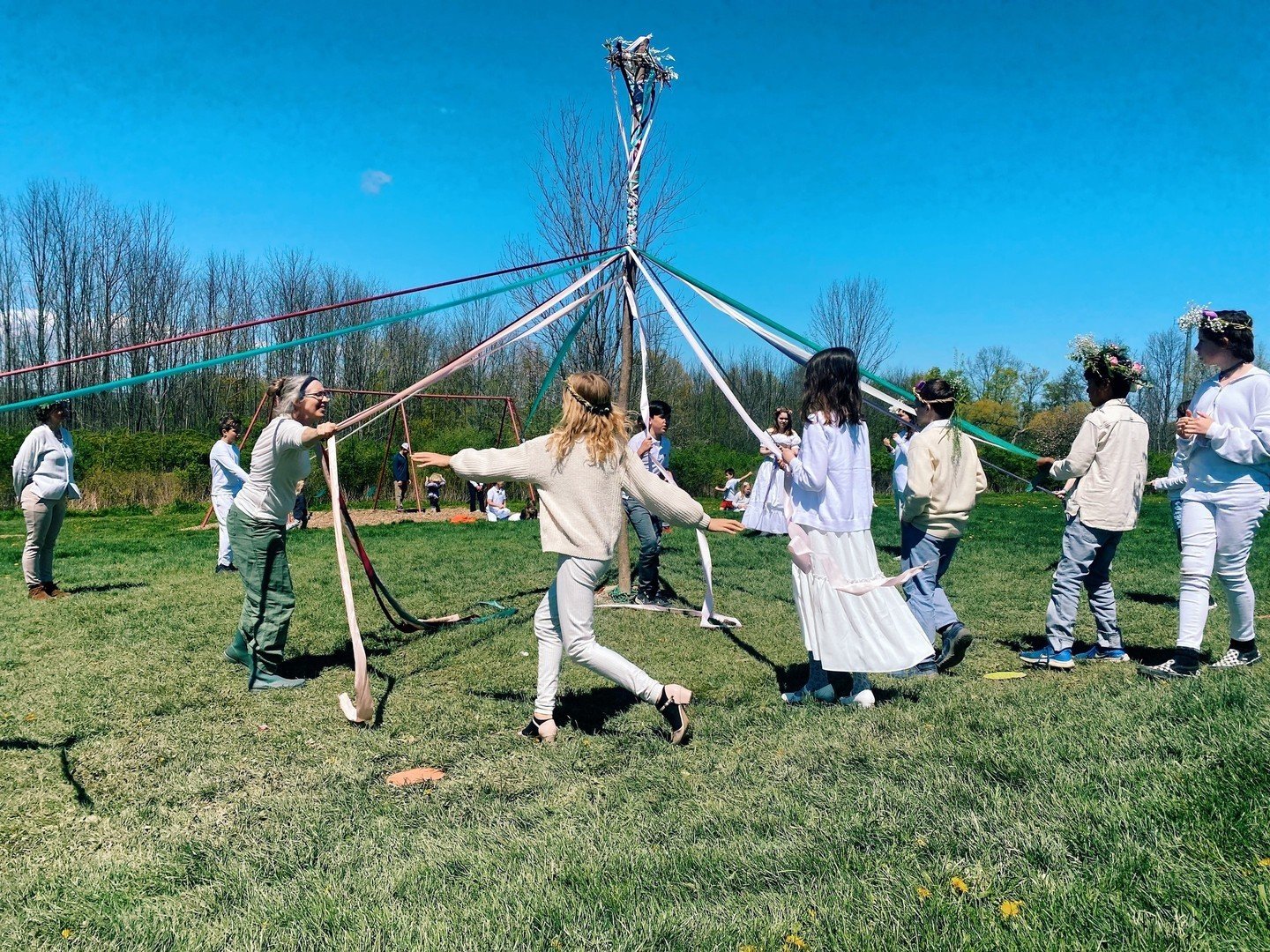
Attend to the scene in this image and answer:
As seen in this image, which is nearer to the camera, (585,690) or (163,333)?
(585,690)

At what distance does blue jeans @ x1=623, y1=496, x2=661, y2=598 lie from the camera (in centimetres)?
774

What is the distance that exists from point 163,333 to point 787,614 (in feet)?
98.3

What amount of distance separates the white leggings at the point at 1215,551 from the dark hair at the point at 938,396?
1.42m

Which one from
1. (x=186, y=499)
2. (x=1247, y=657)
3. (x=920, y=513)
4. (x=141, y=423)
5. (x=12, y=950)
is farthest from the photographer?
(x=141, y=423)

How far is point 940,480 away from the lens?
17.4 ft

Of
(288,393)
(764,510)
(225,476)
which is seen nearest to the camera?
(288,393)

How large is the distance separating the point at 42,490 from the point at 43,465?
24 cm

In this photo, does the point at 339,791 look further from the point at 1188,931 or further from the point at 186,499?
the point at 186,499

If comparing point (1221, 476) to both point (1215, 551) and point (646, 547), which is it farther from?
point (646, 547)

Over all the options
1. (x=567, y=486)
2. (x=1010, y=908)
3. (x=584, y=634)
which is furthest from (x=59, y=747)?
(x=1010, y=908)

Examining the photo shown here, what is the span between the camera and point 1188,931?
221 cm

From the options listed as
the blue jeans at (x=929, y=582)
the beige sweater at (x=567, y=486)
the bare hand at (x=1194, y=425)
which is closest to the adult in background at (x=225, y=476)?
the beige sweater at (x=567, y=486)

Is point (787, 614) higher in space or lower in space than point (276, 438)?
lower

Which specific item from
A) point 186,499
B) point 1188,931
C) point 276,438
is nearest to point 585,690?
point 276,438
